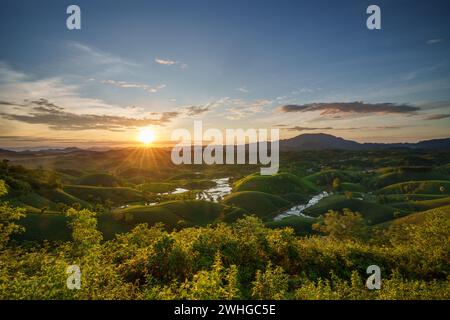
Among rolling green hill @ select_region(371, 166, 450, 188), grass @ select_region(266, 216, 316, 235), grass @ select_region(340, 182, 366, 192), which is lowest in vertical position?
grass @ select_region(266, 216, 316, 235)

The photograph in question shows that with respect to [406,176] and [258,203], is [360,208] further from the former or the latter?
[406,176]

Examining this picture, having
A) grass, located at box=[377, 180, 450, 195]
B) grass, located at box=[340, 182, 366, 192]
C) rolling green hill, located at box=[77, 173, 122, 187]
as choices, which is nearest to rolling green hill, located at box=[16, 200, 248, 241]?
grass, located at box=[340, 182, 366, 192]

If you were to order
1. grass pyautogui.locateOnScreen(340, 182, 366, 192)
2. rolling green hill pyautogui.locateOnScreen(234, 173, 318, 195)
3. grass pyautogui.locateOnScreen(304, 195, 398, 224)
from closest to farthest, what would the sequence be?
grass pyautogui.locateOnScreen(304, 195, 398, 224)
rolling green hill pyautogui.locateOnScreen(234, 173, 318, 195)
grass pyautogui.locateOnScreen(340, 182, 366, 192)

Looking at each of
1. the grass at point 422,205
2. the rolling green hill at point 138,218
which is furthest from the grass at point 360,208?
the rolling green hill at point 138,218

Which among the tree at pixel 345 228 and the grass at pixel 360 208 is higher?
the tree at pixel 345 228

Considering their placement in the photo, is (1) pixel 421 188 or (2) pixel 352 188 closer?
(1) pixel 421 188

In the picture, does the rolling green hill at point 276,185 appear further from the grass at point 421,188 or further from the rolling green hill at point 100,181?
the rolling green hill at point 100,181

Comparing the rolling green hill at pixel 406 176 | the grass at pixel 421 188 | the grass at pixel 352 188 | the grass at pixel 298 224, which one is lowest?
the grass at pixel 298 224

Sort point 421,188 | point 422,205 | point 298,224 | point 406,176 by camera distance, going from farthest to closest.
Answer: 1. point 406,176
2. point 421,188
3. point 422,205
4. point 298,224

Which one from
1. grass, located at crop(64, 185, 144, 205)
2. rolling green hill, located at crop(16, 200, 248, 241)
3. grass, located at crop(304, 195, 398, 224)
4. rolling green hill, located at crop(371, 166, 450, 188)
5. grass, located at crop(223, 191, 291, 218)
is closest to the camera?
rolling green hill, located at crop(16, 200, 248, 241)

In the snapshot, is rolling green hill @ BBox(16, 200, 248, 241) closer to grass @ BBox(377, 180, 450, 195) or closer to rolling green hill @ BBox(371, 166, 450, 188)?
grass @ BBox(377, 180, 450, 195)

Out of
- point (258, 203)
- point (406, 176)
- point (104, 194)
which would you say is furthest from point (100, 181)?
point (406, 176)
